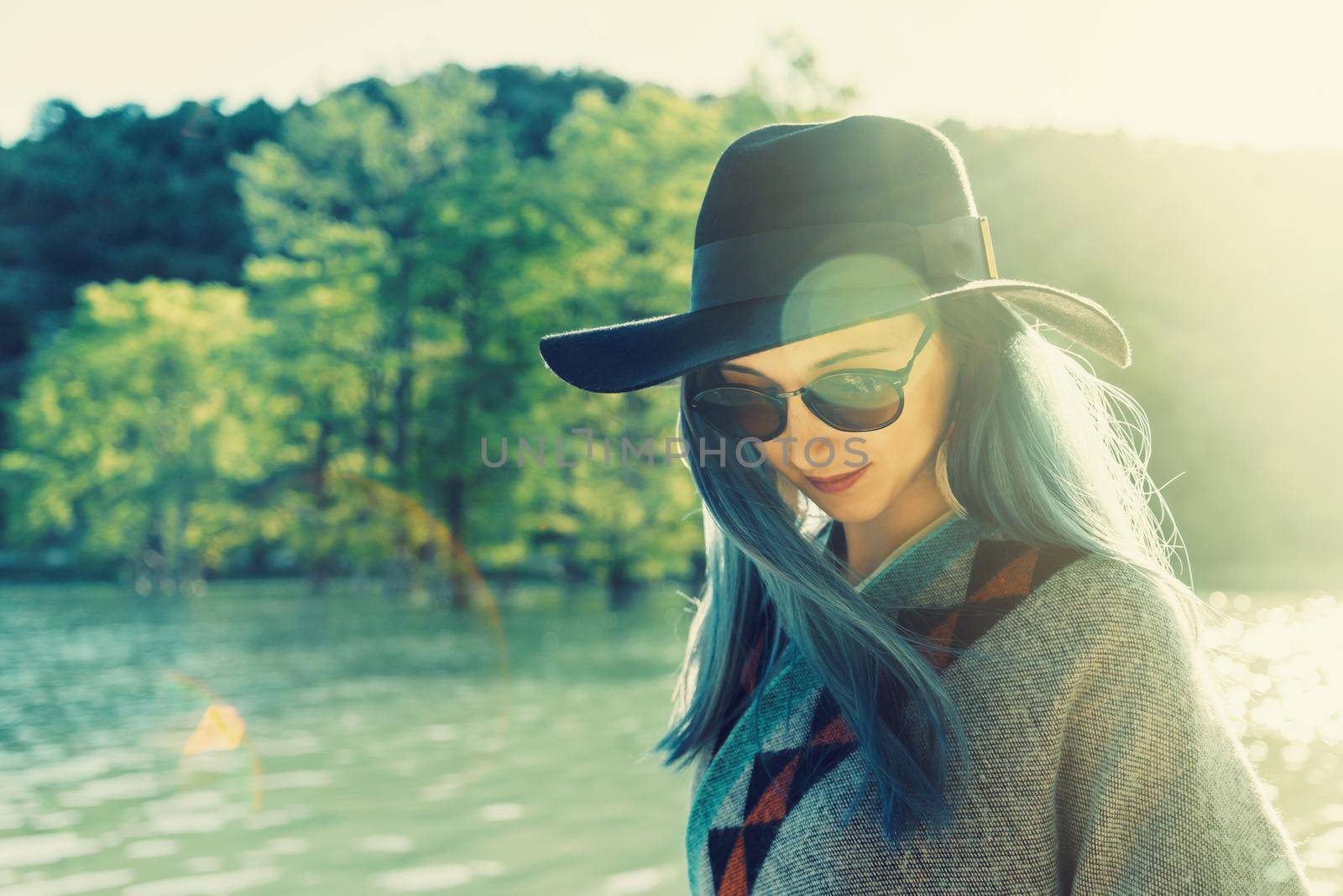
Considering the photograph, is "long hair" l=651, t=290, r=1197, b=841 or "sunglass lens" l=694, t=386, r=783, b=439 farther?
"sunglass lens" l=694, t=386, r=783, b=439

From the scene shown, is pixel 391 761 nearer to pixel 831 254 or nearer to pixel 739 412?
pixel 739 412

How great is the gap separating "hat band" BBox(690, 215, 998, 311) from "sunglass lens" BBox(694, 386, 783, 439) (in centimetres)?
14

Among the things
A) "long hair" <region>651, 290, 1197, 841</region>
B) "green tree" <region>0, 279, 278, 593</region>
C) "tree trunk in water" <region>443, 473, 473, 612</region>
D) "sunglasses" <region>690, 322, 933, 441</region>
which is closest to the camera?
"long hair" <region>651, 290, 1197, 841</region>

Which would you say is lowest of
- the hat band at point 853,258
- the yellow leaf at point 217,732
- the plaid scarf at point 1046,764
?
the yellow leaf at point 217,732

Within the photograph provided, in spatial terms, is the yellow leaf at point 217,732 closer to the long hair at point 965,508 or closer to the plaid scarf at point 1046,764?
the long hair at point 965,508

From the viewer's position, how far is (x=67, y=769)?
10.1 meters

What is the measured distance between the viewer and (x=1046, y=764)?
4.25 feet

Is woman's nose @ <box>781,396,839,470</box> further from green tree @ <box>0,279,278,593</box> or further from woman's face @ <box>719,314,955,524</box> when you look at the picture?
green tree @ <box>0,279,278,593</box>

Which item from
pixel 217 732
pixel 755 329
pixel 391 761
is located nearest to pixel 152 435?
pixel 217 732

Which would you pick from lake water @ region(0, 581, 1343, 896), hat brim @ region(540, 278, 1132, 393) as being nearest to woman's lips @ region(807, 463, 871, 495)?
hat brim @ region(540, 278, 1132, 393)

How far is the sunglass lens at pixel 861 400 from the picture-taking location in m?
1.49

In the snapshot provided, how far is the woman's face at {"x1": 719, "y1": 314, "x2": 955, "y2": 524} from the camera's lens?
1.51m

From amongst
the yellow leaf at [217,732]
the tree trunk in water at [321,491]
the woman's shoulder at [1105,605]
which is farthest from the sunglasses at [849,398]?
the tree trunk in water at [321,491]

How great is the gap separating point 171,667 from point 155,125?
86414 millimetres
